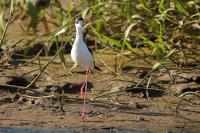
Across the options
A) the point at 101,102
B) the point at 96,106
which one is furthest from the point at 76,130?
the point at 101,102

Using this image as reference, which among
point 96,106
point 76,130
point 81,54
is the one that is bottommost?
point 76,130

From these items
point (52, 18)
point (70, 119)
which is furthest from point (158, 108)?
point (52, 18)

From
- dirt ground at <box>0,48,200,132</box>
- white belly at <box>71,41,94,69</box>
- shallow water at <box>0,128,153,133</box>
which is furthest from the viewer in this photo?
white belly at <box>71,41,94,69</box>

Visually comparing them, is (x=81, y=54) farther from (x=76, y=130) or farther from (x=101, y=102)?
(x=76, y=130)

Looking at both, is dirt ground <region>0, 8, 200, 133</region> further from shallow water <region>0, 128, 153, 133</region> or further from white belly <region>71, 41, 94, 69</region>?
white belly <region>71, 41, 94, 69</region>

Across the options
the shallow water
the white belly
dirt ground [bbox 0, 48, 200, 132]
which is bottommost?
the shallow water

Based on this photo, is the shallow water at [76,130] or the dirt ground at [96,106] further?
the dirt ground at [96,106]

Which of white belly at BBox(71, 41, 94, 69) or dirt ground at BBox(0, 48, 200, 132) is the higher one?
white belly at BBox(71, 41, 94, 69)

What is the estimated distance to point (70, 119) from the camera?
5.50 metres

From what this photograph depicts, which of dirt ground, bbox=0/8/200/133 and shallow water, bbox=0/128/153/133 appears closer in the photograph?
shallow water, bbox=0/128/153/133

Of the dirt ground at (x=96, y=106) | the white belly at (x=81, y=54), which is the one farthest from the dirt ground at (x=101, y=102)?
the white belly at (x=81, y=54)

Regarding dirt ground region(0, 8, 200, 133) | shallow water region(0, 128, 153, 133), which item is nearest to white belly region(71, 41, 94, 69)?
dirt ground region(0, 8, 200, 133)

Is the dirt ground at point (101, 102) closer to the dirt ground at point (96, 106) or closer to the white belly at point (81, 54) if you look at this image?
the dirt ground at point (96, 106)

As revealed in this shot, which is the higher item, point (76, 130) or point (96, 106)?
point (96, 106)
